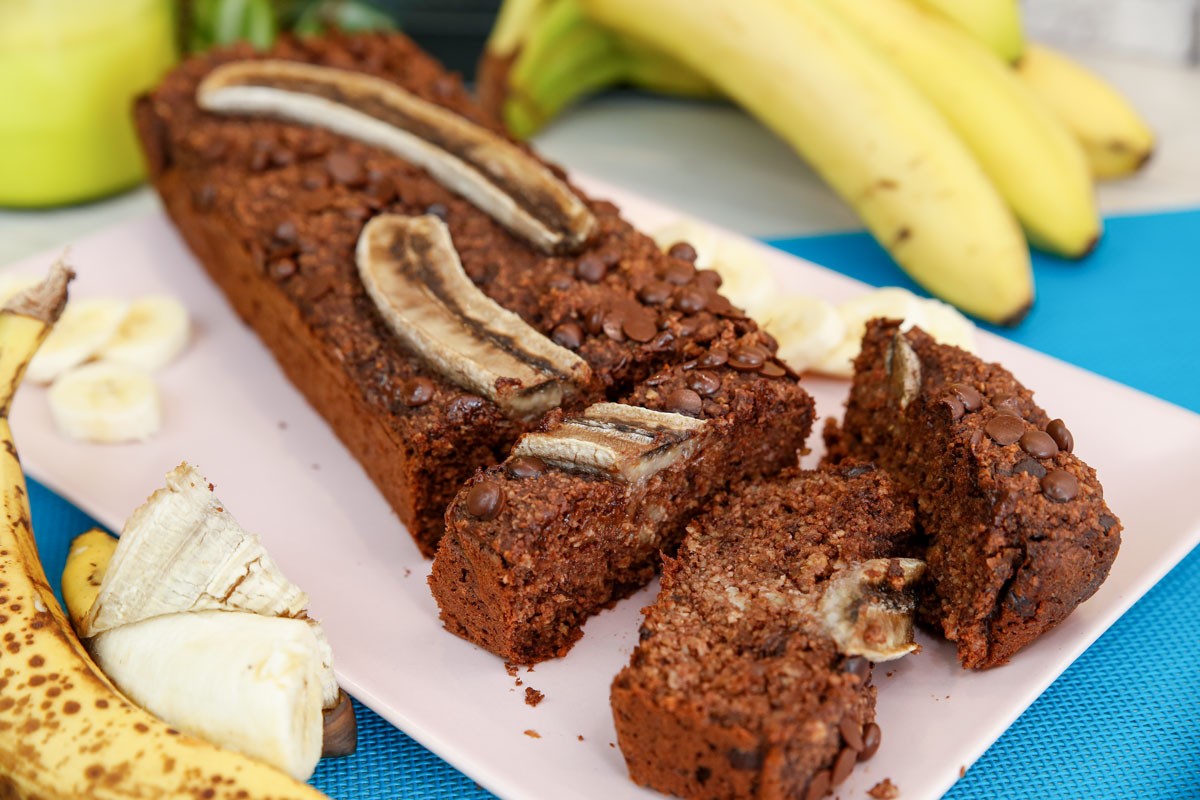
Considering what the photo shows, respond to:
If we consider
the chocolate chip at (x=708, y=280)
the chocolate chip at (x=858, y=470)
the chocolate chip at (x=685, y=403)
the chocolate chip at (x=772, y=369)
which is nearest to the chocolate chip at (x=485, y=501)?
the chocolate chip at (x=685, y=403)

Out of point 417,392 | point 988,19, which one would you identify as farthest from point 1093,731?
point 988,19

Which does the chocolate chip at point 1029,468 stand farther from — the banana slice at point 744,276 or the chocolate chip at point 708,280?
the banana slice at point 744,276

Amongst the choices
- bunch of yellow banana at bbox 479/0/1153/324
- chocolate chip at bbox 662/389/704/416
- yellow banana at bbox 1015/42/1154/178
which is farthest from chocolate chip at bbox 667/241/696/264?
yellow banana at bbox 1015/42/1154/178

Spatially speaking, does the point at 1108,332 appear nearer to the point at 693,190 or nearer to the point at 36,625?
the point at 693,190

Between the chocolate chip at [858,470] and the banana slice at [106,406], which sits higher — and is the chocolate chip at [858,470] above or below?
above

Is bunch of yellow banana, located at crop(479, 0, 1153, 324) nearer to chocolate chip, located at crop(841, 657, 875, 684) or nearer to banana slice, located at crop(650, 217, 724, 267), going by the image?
banana slice, located at crop(650, 217, 724, 267)

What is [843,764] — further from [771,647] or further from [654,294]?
[654,294]
